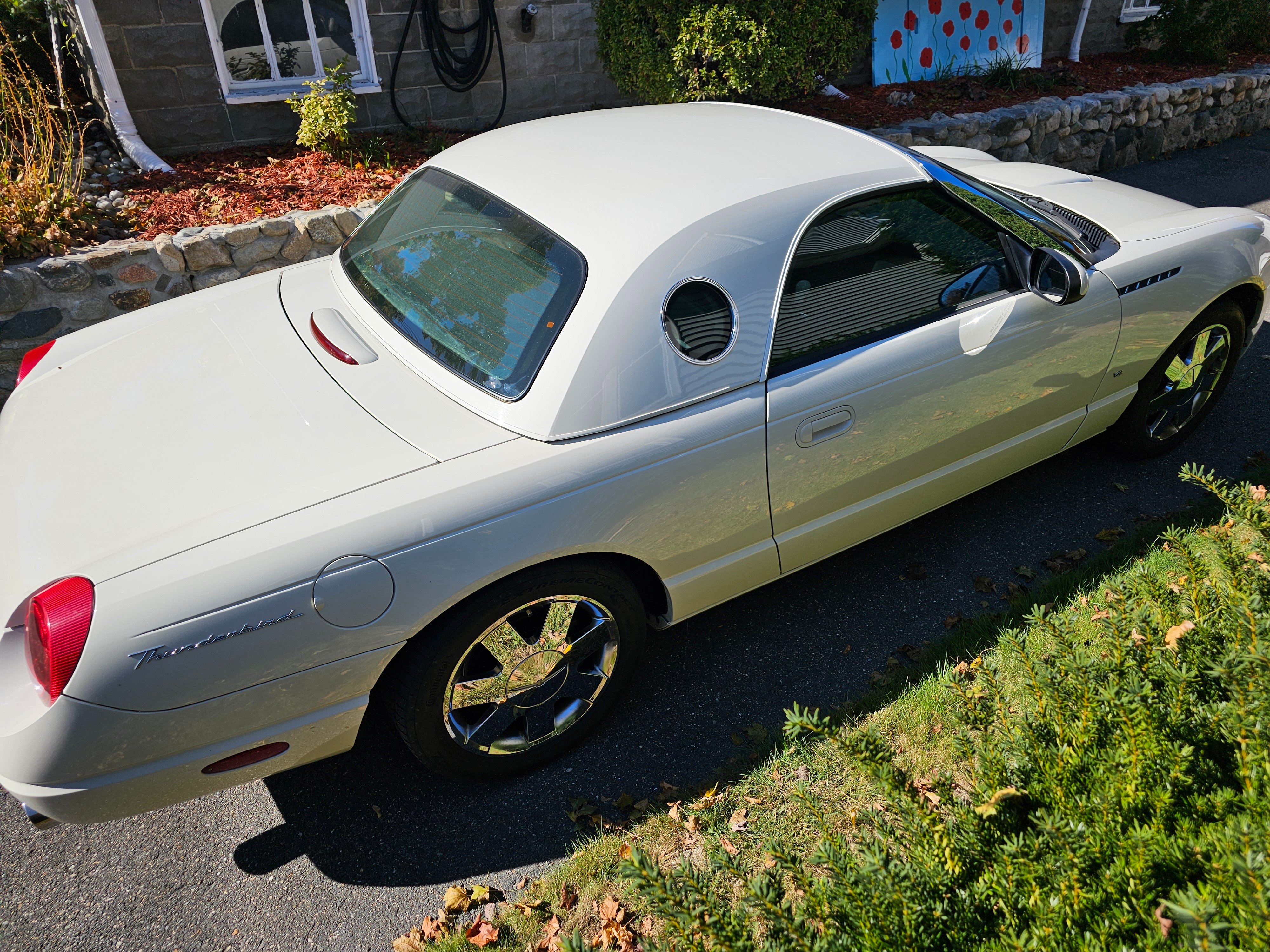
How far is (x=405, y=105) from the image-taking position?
24.9 feet

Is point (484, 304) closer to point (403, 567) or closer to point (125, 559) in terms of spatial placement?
point (403, 567)

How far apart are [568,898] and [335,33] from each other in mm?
7056

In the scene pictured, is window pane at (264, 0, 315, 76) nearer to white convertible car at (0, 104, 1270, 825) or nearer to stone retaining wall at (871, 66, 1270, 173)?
white convertible car at (0, 104, 1270, 825)

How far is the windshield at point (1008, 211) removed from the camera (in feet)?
11.0

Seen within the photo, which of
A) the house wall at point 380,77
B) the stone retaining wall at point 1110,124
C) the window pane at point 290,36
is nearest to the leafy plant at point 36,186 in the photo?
the house wall at point 380,77

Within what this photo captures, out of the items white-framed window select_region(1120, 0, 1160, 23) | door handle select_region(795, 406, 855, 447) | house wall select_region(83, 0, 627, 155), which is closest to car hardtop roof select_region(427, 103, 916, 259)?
door handle select_region(795, 406, 855, 447)

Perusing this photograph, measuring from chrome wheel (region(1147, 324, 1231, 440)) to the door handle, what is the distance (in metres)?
1.98

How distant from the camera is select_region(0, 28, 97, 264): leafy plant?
16.2ft

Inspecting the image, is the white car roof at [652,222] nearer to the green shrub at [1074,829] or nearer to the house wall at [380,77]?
the green shrub at [1074,829]

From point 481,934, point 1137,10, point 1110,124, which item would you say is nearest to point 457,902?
point 481,934

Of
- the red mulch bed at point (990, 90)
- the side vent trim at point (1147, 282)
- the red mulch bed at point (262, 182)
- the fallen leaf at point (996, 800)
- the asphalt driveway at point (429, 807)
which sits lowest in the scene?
the asphalt driveway at point (429, 807)

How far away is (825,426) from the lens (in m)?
2.97

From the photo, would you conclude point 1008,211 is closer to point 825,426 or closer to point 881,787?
point 825,426

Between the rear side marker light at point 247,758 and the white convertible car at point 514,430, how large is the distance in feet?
0.04
